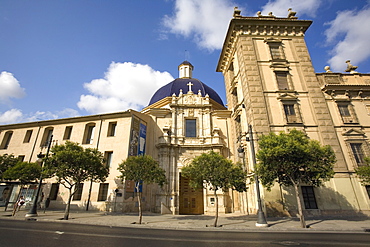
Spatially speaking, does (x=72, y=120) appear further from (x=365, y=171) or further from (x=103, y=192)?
(x=365, y=171)

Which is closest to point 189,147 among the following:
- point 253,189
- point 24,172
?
point 253,189

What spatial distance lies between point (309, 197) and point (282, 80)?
11452mm

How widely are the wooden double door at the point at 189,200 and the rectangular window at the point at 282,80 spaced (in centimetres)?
1413

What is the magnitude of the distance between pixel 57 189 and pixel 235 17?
2838 centimetres

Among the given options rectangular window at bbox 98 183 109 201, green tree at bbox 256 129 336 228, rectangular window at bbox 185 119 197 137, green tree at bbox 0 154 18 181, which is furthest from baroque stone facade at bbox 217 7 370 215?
green tree at bbox 0 154 18 181

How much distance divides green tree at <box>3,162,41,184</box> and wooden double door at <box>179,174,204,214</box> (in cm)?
1494

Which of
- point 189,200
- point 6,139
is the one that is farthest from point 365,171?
point 6,139

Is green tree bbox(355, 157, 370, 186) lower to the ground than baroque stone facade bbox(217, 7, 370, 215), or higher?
lower

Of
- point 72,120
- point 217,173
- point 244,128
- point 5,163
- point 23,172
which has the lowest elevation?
point 217,173

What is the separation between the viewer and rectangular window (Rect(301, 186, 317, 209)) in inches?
643

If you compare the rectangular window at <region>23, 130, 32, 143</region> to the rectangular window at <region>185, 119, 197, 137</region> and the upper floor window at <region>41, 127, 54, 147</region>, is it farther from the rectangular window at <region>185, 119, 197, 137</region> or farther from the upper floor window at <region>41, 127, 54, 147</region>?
the rectangular window at <region>185, 119, 197, 137</region>

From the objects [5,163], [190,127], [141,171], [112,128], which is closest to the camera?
[141,171]

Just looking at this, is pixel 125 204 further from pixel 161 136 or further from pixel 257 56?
pixel 257 56

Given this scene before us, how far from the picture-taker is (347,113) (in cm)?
1948
